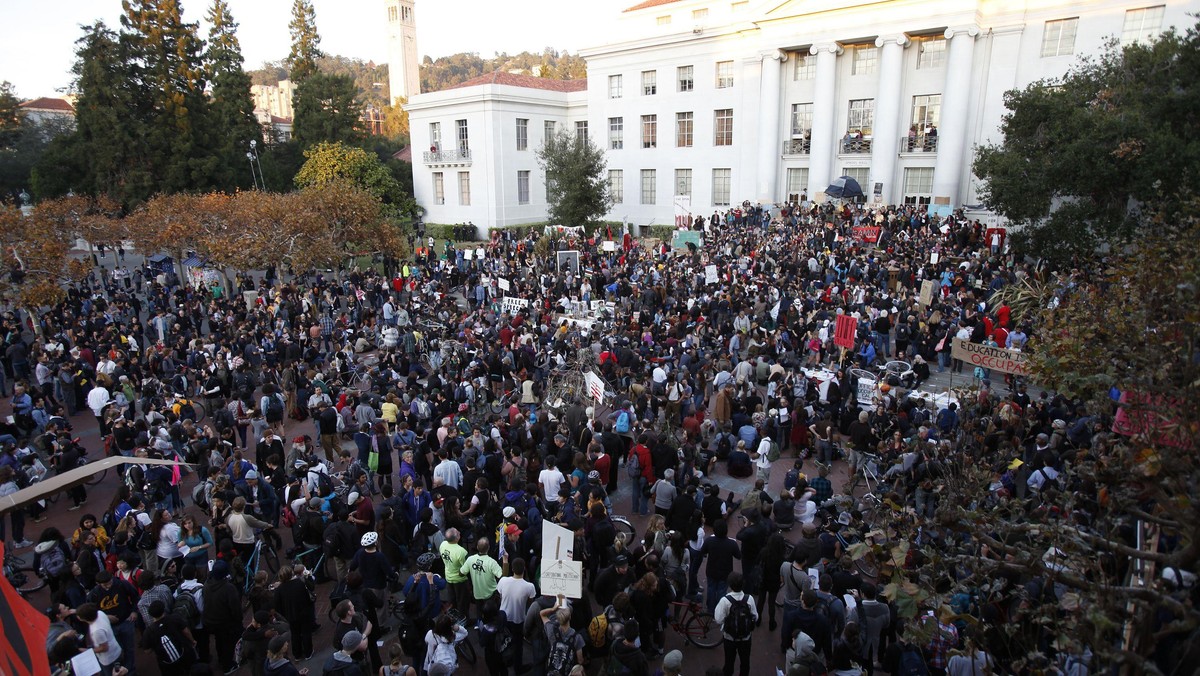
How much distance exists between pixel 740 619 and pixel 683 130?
38.3m

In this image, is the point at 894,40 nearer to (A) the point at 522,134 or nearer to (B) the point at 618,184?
(B) the point at 618,184

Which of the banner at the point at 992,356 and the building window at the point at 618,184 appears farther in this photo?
the building window at the point at 618,184

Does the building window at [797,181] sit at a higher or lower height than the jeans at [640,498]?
higher

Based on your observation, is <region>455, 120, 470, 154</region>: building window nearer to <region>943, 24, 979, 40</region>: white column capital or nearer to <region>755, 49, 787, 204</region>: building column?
<region>755, 49, 787, 204</region>: building column

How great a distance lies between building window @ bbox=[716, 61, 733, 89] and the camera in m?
39.5

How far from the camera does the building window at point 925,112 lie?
3369 cm

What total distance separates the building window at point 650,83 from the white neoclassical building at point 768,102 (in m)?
0.09

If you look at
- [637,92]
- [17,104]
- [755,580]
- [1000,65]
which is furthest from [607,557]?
[17,104]

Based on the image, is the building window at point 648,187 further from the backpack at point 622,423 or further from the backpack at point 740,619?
the backpack at point 740,619

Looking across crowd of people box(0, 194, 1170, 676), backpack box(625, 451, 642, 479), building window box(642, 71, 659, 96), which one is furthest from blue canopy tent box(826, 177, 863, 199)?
backpack box(625, 451, 642, 479)

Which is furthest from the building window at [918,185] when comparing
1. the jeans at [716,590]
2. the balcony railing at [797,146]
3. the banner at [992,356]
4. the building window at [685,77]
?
the jeans at [716,590]

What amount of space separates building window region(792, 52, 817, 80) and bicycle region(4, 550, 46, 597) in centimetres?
3708

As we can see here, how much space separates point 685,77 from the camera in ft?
135

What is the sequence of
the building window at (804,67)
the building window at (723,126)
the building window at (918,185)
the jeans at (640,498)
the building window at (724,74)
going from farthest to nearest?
the building window at (723,126) → the building window at (724,74) → the building window at (804,67) → the building window at (918,185) → the jeans at (640,498)
